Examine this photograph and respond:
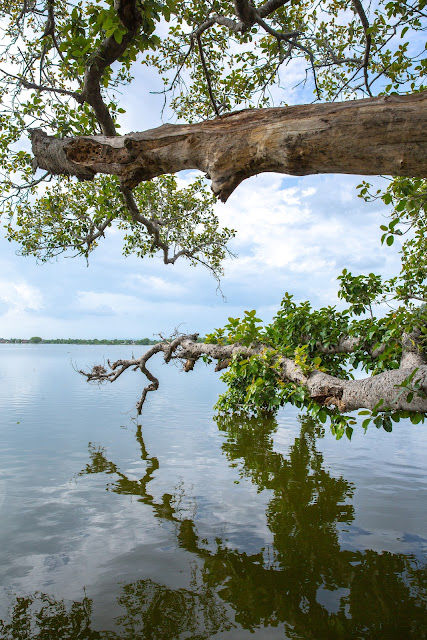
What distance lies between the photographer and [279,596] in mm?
4309

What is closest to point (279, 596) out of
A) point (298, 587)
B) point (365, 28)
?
point (298, 587)

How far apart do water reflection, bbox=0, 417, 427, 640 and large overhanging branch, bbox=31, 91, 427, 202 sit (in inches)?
155

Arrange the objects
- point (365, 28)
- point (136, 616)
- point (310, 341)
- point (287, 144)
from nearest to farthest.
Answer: point (287, 144)
point (136, 616)
point (365, 28)
point (310, 341)

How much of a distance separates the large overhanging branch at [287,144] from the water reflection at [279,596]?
3.93 m

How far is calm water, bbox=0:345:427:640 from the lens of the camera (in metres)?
3.96

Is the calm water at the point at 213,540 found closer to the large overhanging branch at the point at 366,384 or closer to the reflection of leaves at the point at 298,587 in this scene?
the reflection of leaves at the point at 298,587

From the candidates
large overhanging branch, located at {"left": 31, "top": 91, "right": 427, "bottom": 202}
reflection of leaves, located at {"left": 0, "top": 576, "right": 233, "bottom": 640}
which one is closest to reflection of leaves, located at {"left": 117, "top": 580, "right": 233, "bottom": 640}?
reflection of leaves, located at {"left": 0, "top": 576, "right": 233, "bottom": 640}

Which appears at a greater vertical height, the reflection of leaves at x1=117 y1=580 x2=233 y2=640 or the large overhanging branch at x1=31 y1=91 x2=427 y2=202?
the large overhanging branch at x1=31 y1=91 x2=427 y2=202

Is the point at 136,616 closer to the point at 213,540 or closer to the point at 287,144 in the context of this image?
the point at 213,540

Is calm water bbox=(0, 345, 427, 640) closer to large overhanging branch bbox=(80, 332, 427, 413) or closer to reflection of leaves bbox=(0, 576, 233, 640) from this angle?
reflection of leaves bbox=(0, 576, 233, 640)

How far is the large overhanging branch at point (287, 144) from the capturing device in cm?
268

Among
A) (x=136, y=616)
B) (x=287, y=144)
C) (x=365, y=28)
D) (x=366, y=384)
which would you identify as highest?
(x=365, y=28)

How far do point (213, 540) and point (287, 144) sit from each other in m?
5.02

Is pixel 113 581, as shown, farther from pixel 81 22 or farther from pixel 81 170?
pixel 81 22
